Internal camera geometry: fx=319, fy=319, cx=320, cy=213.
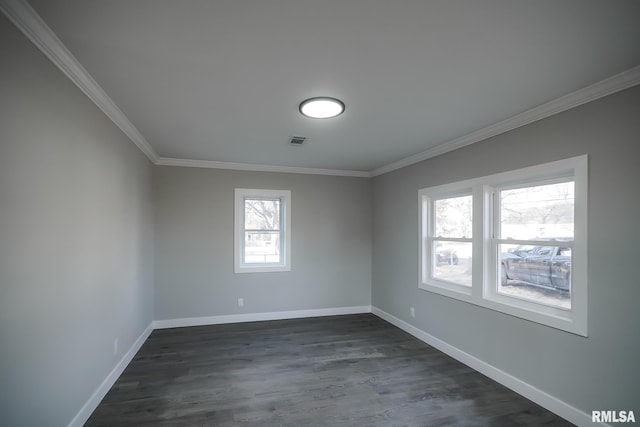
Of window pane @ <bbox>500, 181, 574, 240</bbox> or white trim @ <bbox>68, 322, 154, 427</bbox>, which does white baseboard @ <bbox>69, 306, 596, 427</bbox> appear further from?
window pane @ <bbox>500, 181, 574, 240</bbox>

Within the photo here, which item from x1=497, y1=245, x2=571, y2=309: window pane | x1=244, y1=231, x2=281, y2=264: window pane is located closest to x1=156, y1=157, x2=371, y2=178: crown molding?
x1=244, y1=231, x2=281, y2=264: window pane

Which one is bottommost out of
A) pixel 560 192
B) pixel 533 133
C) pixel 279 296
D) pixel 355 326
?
pixel 355 326

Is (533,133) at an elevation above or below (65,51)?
below

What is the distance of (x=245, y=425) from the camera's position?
2387mm

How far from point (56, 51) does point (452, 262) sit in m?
4.02

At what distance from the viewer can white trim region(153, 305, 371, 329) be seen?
469 cm

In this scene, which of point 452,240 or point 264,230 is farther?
point 264,230

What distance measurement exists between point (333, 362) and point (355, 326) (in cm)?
133

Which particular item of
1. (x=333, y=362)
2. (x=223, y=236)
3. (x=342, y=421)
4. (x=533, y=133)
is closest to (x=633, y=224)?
(x=533, y=133)

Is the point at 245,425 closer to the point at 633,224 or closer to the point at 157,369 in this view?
the point at 157,369

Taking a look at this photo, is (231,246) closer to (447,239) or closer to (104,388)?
(104,388)

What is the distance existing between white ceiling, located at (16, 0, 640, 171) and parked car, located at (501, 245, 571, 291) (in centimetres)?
124

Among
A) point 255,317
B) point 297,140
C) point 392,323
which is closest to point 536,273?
point 392,323

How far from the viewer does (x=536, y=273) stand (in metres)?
2.86
